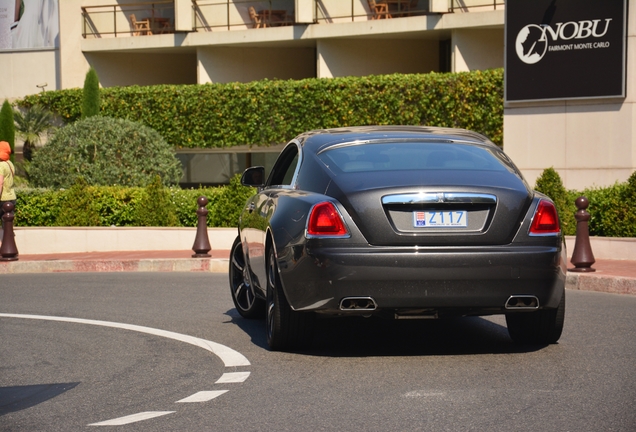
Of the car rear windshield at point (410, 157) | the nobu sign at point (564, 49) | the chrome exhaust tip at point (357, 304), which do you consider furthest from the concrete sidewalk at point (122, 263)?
the chrome exhaust tip at point (357, 304)

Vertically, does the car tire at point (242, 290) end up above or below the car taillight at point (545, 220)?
below

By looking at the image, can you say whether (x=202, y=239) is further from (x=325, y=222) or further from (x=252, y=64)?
(x=252, y=64)

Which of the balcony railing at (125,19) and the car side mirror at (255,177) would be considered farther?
the balcony railing at (125,19)

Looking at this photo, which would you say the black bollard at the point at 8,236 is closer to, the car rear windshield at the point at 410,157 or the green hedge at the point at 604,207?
the green hedge at the point at 604,207

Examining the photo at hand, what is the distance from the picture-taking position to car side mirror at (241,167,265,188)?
384 inches

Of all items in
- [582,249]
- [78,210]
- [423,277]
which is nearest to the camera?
[423,277]

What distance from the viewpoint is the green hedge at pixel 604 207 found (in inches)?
645

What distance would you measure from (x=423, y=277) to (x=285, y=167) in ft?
8.51

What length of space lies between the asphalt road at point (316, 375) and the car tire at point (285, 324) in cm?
15

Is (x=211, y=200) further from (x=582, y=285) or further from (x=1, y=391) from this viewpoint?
(x=1, y=391)

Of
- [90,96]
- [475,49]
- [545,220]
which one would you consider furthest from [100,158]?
[545,220]

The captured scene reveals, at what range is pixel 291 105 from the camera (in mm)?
34094

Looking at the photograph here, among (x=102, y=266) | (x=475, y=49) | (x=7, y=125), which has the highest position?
(x=475, y=49)

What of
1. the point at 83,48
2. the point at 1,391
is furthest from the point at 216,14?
the point at 1,391
